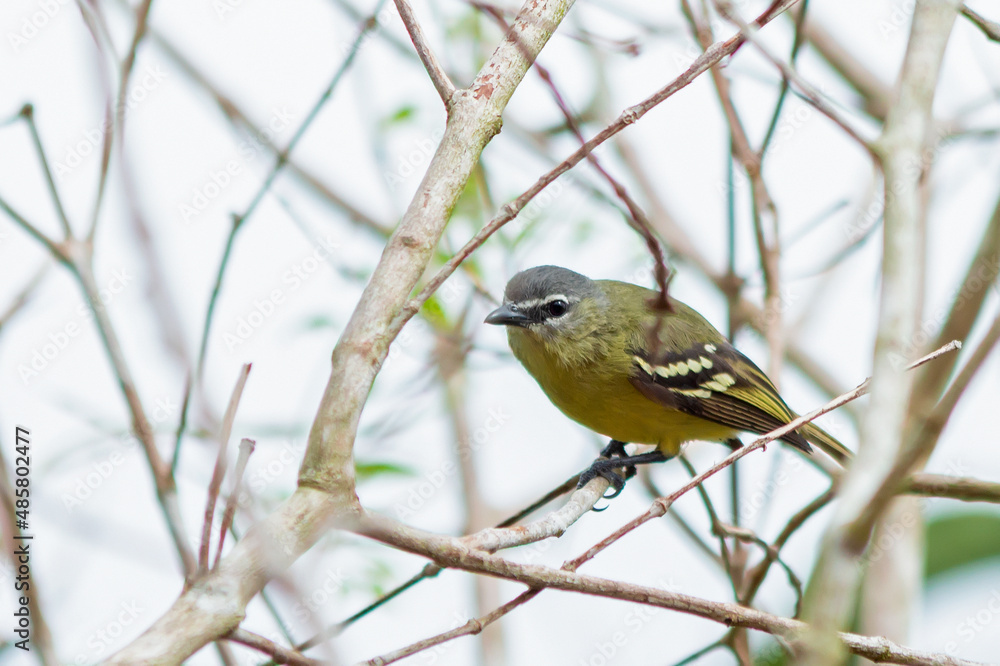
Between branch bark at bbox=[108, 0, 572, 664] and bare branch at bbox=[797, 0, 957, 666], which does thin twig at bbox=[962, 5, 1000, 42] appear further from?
branch bark at bbox=[108, 0, 572, 664]

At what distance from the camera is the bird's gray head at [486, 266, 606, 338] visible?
181 inches

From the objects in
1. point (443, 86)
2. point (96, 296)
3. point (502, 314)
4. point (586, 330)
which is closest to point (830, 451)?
point (586, 330)

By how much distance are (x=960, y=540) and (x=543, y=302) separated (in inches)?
109

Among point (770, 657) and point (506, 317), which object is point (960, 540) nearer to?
point (770, 657)

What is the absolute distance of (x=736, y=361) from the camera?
5.21 m

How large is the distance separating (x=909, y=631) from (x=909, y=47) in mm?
2623

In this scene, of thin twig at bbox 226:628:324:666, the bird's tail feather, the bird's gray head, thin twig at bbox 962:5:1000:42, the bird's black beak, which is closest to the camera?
thin twig at bbox 226:628:324:666

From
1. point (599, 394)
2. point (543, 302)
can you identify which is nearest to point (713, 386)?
point (599, 394)

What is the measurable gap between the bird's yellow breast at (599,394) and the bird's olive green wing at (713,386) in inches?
3.1

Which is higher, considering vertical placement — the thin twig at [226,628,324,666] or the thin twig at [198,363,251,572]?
the thin twig at [198,363,251,572]

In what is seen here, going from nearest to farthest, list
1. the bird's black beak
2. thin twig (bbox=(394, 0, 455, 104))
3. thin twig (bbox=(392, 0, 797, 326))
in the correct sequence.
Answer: thin twig (bbox=(392, 0, 797, 326)) → thin twig (bbox=(394, 0, 455, 104)) → the bird's black beak

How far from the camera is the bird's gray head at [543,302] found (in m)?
4.61

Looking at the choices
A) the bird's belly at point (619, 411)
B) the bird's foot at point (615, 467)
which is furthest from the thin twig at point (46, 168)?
the bird's belly at point (619, 411)

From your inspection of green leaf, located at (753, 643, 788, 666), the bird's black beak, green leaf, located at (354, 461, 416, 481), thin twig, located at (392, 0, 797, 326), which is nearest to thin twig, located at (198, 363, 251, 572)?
thin twig, located at (392, 0, 797, 326)
